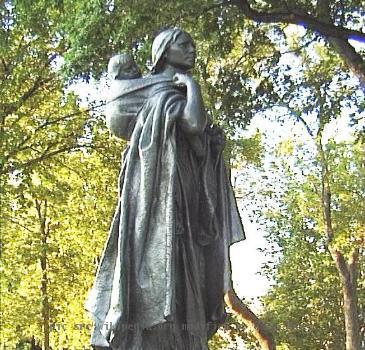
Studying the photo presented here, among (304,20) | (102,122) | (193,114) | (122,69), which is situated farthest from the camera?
(102,122)

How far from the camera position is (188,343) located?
4645mm

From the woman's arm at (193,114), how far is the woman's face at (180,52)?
1.20ft

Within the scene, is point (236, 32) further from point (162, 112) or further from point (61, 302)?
point (61, 302)

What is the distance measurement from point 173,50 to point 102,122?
45.9 ft

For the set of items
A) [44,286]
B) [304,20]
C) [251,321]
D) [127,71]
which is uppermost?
[304,20]

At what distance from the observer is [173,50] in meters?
5.17

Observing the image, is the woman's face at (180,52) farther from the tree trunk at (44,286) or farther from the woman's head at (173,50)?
the tree trunk at (44,286)

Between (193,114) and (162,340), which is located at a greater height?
(193,114)

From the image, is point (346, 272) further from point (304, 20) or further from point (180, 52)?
point (180, 52)

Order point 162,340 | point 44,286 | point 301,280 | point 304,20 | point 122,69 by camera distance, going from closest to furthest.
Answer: point 162,340 → point 122,69 → point 304,20 → point 44,286 → point 301,280

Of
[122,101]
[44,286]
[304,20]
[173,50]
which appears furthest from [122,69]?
[44,286]

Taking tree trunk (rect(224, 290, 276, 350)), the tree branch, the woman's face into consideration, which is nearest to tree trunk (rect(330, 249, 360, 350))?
tree trunk (rect(224, 290, 276, 350))

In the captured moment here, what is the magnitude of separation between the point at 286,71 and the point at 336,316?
2151cm

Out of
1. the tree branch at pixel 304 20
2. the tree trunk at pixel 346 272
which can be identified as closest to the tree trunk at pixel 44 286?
the tree trunk at pixel 346 272
